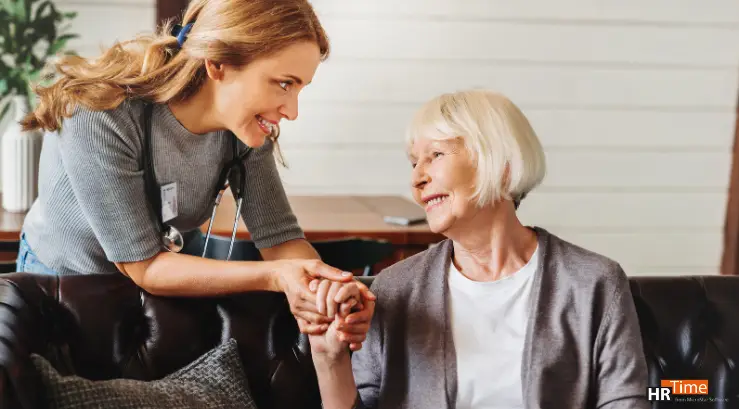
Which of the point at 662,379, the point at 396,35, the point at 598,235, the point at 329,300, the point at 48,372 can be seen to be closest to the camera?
the point at 48,372

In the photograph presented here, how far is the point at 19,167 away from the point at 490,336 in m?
2.00

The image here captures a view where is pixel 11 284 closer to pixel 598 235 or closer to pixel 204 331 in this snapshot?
pixel 204 331

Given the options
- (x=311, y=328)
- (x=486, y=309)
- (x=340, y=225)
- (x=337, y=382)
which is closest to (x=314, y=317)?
(x=311, y=328)

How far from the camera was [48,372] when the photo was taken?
136 centimetres

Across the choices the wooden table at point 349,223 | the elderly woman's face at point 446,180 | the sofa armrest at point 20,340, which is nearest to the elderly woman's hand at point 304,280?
the elderly woman's face at point 446,180

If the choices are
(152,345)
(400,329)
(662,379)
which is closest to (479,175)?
(400,329)

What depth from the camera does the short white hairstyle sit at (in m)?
1.65

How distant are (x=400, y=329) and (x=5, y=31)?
2157mm

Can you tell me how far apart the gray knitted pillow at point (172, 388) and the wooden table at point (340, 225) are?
3.58 ft

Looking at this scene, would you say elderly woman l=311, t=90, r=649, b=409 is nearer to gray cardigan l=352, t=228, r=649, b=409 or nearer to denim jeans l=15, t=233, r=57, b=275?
gray cardigan l=352, t=228, r=649, b=409

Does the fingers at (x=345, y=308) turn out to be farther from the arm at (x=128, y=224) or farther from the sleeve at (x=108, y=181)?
the sleeve at (x=108, y=181)

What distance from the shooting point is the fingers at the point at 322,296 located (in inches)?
60.5

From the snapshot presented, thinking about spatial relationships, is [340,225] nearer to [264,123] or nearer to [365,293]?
[264,123]

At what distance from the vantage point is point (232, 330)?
1.69 meters
